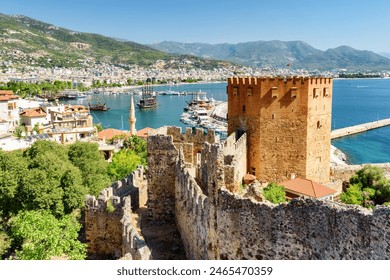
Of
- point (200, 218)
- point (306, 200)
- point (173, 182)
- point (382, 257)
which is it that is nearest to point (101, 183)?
point (173, 182)

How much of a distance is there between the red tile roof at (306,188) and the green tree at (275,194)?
0.58 m

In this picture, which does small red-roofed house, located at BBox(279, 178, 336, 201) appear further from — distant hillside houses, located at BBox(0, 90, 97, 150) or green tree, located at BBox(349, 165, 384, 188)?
distant hillside houses, located at BBox(0, 90, 97, 150)

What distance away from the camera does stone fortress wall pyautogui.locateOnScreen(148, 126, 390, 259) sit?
641 centimetres

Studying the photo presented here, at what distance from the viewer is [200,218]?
999 cm

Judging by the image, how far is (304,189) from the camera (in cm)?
1722

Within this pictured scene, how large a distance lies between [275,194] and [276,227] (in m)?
8.22

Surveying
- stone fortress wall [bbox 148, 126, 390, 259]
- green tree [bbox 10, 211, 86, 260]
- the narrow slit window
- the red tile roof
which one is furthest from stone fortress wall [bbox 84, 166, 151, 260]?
the narrow slit window

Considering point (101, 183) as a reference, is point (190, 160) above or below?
above

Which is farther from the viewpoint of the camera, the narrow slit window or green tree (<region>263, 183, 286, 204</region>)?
the narrow slit window

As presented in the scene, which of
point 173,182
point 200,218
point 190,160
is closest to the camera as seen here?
point 200,218

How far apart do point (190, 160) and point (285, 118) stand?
5316 millimetres

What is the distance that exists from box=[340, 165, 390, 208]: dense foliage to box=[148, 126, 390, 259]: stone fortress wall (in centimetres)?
1091

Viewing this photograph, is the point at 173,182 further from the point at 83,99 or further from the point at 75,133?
the point at 83,99

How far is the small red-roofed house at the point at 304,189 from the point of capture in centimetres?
1702
